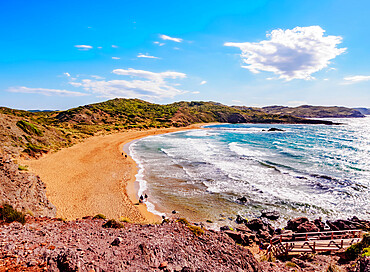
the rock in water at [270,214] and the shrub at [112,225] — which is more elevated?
the shrub at [112,225]

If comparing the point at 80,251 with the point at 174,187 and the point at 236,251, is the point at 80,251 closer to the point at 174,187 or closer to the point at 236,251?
the point at 236,251

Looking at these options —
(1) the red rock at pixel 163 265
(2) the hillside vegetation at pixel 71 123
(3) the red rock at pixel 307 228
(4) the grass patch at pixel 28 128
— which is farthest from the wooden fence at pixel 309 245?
(4) the grass patch at pixel 28 128

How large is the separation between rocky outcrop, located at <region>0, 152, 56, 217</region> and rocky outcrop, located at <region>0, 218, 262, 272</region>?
14.2 feet

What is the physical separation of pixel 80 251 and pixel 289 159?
39454 mm

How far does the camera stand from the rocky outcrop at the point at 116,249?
234 inches

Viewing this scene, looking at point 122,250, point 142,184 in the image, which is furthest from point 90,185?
point 122,250

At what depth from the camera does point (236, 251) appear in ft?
27.2

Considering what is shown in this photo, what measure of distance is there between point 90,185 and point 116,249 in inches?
674

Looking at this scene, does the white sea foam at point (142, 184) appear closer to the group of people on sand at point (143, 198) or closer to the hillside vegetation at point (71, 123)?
the group of people on sand at point (143, 198)

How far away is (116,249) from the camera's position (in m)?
7.39

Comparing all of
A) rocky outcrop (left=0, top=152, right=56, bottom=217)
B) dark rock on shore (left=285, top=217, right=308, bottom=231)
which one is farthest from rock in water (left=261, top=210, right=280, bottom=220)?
rocky outcrop (left=0, top=152, right=56, bottom=217)

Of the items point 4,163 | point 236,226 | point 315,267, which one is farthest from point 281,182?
point 4,163

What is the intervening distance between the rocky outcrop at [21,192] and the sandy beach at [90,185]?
5.68 feet

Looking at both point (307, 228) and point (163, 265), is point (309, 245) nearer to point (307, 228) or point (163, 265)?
point (307, 228)
